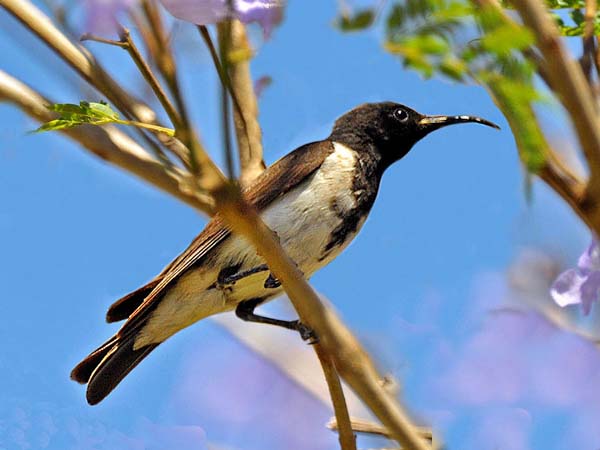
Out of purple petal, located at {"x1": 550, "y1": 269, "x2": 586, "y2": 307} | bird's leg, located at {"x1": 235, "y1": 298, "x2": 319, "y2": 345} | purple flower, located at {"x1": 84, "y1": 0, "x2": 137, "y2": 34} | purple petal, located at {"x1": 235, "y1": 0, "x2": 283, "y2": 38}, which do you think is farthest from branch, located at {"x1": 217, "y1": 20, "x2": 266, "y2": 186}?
purple flower, located at {"x1": 84, "y1": 0, "x2": 137, "y2": 34}

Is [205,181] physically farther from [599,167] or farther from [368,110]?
[368,110]

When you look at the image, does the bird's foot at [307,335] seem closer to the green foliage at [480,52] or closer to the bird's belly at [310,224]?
the bird's belly at [310,224]

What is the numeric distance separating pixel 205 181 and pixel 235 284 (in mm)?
2040

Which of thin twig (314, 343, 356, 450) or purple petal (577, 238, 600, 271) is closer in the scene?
purple petal (577, 238, 600, 271)

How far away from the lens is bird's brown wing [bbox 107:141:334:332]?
3.22 m

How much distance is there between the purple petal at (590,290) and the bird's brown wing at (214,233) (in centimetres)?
163

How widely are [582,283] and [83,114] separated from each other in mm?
941

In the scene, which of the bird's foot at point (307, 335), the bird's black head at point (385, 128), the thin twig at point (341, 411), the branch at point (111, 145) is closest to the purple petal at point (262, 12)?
the branch at point (111, 145)

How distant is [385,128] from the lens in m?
3.72

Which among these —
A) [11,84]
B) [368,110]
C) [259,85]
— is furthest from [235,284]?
[11,84]

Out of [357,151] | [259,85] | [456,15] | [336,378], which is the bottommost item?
[336,378]

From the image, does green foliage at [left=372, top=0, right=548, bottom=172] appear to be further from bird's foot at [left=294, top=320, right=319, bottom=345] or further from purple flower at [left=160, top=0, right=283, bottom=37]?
bird's foot at [left=294, top=320, right=319, bottom=345]

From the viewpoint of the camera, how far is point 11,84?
2.32 metres

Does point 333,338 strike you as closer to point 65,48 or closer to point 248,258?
point 65,48
